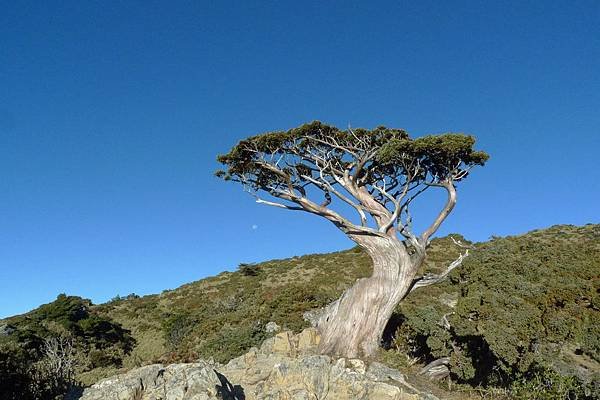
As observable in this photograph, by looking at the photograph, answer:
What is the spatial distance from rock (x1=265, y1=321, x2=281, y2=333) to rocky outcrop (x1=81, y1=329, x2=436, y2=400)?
5217mm

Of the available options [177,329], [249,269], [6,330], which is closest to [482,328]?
[177,329]

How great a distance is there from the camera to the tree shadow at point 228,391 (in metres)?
10.3

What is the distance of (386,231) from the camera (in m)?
16.0

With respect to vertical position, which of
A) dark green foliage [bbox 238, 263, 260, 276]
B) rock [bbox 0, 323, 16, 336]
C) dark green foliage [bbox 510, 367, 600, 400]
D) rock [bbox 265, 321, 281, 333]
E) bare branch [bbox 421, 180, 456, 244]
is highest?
dark green foliage [bbox 238, 263, 260, 276]

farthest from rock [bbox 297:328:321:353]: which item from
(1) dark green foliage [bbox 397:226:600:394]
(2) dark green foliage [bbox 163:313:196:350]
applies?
(2) dark green foliage [bbox 163:313:196:350]

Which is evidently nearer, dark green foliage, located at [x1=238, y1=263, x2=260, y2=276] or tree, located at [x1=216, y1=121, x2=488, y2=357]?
tree, located at [x1=216, y1=121, x2=488, y2=357]

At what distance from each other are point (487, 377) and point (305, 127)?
11092mm

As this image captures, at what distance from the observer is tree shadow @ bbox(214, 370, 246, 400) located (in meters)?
10.3

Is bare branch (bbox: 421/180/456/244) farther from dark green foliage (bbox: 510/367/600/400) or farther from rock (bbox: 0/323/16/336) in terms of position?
rock (bbox: 0/323/16/336)

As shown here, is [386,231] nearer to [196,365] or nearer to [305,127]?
[305,127]

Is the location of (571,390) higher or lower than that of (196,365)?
lower

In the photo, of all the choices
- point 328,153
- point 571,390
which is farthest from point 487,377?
point 328,153

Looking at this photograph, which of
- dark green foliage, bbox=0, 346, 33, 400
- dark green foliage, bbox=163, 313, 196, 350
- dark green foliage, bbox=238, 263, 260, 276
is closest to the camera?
dark green foliage, bbox=0, 346, 33, 400

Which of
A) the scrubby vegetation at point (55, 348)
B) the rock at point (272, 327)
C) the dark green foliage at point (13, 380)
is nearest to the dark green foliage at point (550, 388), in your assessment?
the rock at point (272, 327)
